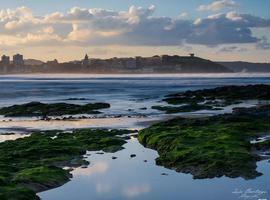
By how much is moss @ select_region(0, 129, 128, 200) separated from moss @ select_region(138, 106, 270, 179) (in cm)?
329

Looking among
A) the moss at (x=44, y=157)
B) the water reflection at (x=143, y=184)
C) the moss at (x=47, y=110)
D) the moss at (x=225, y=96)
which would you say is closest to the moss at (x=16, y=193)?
the moss at (x=44, y=157)

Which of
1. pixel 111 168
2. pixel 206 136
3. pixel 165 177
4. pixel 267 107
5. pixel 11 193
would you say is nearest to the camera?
pixel 11 193

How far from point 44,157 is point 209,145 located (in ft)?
31.6

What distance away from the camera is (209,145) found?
2944 cm

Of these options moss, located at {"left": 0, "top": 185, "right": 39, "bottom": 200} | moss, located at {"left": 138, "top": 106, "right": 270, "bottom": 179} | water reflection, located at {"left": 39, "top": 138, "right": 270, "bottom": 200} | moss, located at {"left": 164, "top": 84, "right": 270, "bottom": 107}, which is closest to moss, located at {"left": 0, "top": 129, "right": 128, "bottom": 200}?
moss, located at {"left": 0, "top": 185, "right": 39, "bottom": 200}

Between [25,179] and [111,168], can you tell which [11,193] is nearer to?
[25,179]

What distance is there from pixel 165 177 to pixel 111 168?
3658 mm

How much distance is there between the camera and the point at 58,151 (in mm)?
30625

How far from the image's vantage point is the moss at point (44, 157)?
22359mm

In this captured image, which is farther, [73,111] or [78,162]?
[73,111]

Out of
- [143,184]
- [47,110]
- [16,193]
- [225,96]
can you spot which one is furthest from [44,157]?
[225,96]

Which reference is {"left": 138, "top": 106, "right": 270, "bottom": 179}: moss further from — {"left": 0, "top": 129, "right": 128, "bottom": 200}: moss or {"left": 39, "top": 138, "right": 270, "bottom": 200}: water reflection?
{"left": 0, "top": 129, "right": 128, "bottom": 200}: moss

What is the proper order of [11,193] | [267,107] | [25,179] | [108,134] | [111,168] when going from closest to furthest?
1. [11,193]
2. [25,179]
3. [111,168]
4. [108,134]
5. [267,107]

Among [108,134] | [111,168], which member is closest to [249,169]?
[111,168]
